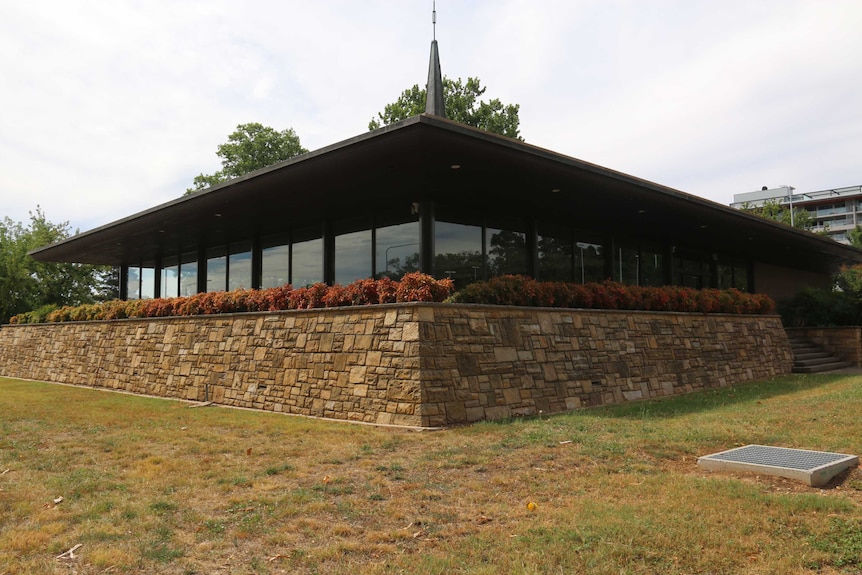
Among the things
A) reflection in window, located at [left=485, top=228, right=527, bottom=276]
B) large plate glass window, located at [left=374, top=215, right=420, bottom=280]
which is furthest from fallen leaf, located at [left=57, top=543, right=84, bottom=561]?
reflection in window, located at [left=485, top=228, right=527, bottom=276]

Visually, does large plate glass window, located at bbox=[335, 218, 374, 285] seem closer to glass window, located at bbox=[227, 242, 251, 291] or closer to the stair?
glass window, located at bbox=[227, 242, 251, 291]

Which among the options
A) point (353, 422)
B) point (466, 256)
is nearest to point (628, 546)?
point (353, 422)

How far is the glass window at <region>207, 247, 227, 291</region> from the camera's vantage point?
17500 mm

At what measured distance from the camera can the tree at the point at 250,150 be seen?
125 feet

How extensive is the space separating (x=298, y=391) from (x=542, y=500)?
626cm

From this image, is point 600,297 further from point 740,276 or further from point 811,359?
point 740,276

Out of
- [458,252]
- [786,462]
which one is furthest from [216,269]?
[786,462]

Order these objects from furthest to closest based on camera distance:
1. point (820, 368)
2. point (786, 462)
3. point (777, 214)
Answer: point (777, 214) → point (820, 368) → point (786, 462)

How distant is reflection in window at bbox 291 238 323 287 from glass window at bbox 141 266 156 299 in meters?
8.95

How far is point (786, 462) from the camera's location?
5.14 metres

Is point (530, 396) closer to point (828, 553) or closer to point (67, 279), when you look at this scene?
point (828, 553)

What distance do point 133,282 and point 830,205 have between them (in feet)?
313

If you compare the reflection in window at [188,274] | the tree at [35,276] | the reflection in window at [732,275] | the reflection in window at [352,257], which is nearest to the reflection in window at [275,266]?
the reflection in window at [352,257]

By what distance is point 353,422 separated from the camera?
8648 millimetres
